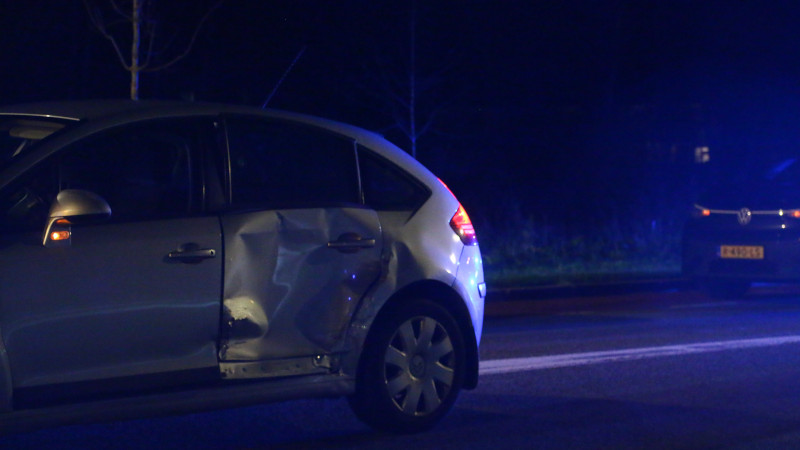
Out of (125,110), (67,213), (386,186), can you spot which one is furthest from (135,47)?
(67,213)

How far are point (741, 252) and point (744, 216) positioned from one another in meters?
0.41

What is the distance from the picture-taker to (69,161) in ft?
14.3

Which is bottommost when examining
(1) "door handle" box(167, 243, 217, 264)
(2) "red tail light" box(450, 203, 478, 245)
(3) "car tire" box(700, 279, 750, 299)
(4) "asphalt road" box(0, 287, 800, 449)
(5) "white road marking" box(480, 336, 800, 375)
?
(4) "asphalt road" box(0, 287, 800, 449)

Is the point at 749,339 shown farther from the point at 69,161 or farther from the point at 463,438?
the point at 69,161

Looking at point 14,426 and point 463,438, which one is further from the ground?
point 14,426

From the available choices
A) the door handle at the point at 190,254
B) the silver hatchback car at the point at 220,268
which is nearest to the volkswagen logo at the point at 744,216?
the silver hatchback car at the point at 220,268

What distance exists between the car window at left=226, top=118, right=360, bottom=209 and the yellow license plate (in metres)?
7.58

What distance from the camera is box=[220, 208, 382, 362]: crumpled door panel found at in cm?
461

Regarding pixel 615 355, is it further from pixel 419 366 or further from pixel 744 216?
pixel 744 216

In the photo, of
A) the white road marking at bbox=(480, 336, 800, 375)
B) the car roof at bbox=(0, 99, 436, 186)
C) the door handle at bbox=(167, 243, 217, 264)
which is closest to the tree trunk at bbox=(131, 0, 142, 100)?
the white road marking at bbox=(480, 336, 800, 375)

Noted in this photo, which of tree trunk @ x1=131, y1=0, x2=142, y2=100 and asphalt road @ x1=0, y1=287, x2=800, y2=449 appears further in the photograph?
tree trunk @ x1=131, y1=0, x2=142, y2=100

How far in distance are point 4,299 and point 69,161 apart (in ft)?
2.34

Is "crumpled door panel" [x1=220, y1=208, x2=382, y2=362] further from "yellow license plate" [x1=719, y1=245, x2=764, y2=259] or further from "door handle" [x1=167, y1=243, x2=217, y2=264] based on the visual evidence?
"yellow license plate" [x1=719, y1=245, x2=764, y2=259]

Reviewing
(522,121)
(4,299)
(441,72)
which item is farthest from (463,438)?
(522,121)
